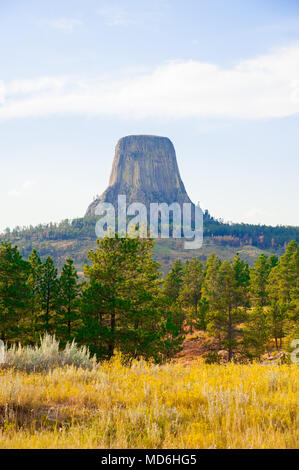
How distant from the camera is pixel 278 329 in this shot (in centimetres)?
3525

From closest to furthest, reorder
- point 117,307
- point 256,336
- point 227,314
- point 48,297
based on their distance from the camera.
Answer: point 117,307 → point 48,297 → point 256,336 → point 227,314

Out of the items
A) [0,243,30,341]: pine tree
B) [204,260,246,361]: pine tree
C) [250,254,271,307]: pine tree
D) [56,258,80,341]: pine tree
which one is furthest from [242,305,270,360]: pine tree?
[250,254,271,307]: pine tree

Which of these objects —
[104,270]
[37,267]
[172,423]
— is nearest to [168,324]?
[104,270]

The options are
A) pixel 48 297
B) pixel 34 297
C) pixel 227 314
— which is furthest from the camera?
pixel 227 314

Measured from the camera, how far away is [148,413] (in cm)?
505

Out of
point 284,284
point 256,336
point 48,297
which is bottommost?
point 256,336

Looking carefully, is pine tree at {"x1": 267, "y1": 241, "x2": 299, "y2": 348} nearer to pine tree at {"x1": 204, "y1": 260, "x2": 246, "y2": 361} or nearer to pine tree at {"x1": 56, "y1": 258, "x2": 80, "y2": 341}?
pine tree at {"x1": 204, "y1": 260, "x2": 246, "y2": 361}

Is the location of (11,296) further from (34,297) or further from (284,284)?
(284,284)

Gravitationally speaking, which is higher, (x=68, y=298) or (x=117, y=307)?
(x=117, y=307)

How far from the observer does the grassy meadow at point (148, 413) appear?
4172mm

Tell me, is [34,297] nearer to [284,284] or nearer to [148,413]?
[148,413]

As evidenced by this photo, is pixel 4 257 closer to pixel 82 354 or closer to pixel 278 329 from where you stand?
pixel 82 354

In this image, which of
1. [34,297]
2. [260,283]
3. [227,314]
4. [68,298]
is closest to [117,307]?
[68,298]

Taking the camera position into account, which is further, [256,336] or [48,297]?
[256,336]
